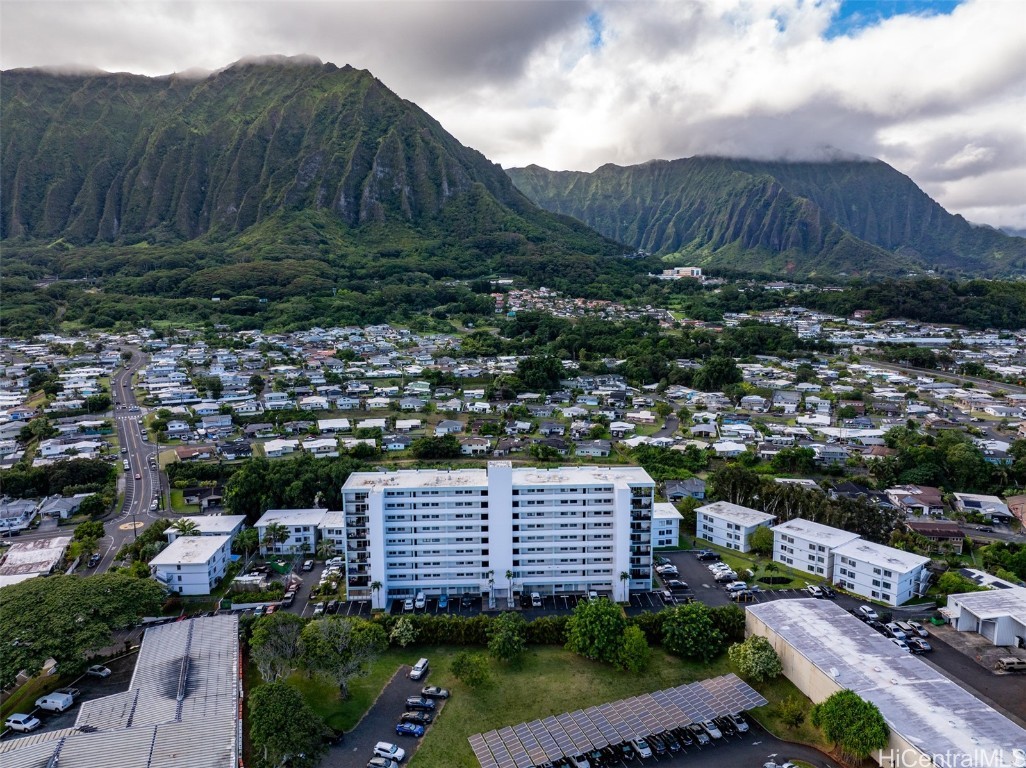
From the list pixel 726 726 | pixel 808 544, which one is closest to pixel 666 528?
pixel 808 544

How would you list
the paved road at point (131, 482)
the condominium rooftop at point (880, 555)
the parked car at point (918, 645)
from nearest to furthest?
the parked car at point (918, 645) < the condominium rooftop at point (880, 555) < the paved road at point (131, 482)

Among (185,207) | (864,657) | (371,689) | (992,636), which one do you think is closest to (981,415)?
(992,636)

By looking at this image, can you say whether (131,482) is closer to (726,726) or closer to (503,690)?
(503,690)

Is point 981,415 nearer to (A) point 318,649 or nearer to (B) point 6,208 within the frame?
(A) point 318,649

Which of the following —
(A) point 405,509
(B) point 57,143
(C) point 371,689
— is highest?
(B) point 57,143

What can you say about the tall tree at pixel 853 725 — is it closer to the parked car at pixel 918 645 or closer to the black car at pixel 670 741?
the black car at pixel 670 741

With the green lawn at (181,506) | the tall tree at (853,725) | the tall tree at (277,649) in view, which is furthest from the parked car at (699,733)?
the green lawn at (181,506)

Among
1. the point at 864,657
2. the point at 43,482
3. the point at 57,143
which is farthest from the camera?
the point at 57,143
